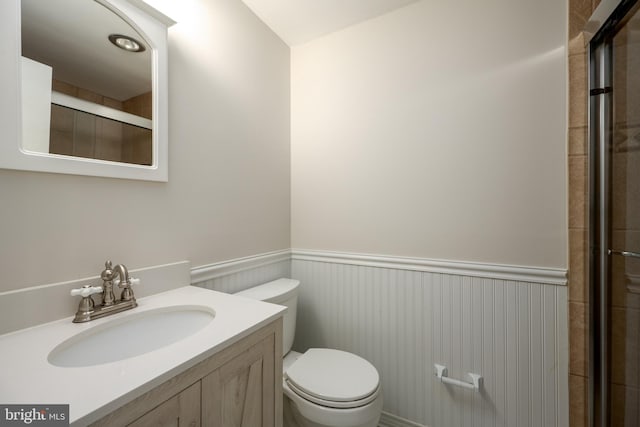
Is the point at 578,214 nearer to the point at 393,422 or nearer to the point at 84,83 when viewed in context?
the point at 393,422

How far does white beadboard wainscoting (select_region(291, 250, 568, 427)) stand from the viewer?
3.92 feet

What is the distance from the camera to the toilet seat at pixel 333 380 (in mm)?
1102

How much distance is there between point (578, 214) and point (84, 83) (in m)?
1.91

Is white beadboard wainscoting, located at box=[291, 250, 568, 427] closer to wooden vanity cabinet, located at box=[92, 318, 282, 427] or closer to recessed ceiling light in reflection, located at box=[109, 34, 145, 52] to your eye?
wooden vanity cabinet, located at box=[92, 318, 282, 427]

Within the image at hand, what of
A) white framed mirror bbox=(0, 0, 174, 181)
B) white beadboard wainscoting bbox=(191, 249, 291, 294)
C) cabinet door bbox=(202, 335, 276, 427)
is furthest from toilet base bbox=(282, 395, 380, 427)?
white framed mirror bbox=(0, 0, 174, 181)

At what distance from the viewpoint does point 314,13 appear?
154cm

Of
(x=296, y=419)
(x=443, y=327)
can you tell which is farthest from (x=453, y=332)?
(x=296, y=419)

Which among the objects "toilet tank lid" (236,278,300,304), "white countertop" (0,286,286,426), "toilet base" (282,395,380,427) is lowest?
"toilet base" (282,395,380,427)

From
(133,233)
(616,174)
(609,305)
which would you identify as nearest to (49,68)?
(133,233)

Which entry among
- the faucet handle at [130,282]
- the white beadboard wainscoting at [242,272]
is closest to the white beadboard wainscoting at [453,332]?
the white beadboard wainscoting at [242,272]

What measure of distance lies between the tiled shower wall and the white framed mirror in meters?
1.65

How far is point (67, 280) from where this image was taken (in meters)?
0.84

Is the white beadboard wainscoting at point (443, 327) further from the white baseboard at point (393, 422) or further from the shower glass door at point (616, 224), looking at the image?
the shower glass door at point (616, 224)

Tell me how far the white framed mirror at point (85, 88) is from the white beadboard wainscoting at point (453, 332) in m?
1.18
